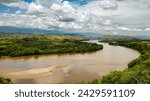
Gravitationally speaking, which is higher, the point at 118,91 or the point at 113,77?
the point at 118,91

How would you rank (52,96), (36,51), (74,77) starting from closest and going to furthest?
(52,96) → (74,77) → (36,51)

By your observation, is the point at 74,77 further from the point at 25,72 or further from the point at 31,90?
the point at 31,90

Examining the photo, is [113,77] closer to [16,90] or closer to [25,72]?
[16,90]

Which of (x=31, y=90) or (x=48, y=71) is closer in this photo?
(x=31, y=90)

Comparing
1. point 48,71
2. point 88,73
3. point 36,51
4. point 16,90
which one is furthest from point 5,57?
point 16,90

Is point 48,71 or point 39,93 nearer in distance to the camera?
point 39,93

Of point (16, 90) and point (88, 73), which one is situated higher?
point (16, 90)

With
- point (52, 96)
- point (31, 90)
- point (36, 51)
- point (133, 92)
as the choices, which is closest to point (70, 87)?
point (52, 96)

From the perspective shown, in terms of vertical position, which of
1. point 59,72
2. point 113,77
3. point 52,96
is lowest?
point 59,72

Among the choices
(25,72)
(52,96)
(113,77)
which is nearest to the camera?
(52,96)
